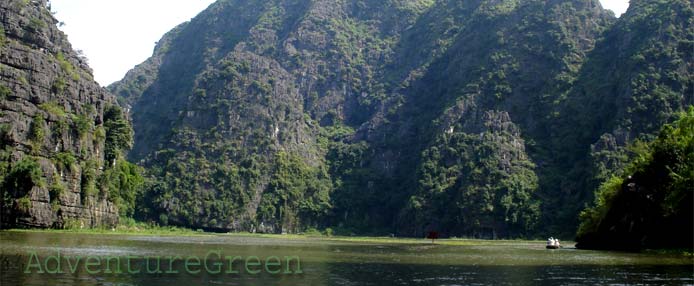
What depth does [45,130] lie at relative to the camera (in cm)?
11250

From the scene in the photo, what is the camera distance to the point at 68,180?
4540 inches

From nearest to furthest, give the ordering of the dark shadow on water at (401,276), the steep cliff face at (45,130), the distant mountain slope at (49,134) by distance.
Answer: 1. the dark shadow on water at (401,276)
2. the steep cliff face at (45,130)
3. the distant mountain slope at (49,134)

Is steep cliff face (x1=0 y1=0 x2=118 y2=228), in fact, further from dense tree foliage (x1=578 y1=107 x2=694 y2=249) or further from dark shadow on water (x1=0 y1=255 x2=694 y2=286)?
dense tree foliage (x1=578 y1=107 x2=694 y2=249)

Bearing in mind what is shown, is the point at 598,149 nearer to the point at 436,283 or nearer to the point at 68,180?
the point at 68,180

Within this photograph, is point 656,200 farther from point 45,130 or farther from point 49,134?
point 49,134

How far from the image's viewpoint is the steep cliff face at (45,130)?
4063 inches

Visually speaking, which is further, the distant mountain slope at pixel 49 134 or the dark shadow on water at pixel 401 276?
the distant mountain slope at pixel 49 134

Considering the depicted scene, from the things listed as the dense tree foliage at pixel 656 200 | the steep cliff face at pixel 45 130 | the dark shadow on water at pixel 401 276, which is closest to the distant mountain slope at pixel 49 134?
the steep cliff face at pixel 45 130

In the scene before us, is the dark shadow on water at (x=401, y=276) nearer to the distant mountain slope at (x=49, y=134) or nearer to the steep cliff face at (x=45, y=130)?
the distant mountain slope at (x=49, y=134)

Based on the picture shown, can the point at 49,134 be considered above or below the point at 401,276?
above

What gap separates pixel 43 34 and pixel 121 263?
303ft

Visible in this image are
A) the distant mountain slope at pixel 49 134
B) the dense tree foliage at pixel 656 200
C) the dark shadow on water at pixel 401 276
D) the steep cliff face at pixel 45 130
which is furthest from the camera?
the distant mountain slope at pixel 49 134

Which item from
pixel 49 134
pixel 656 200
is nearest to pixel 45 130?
pixel 49 134

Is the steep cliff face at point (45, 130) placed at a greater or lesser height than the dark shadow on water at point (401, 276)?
greater
